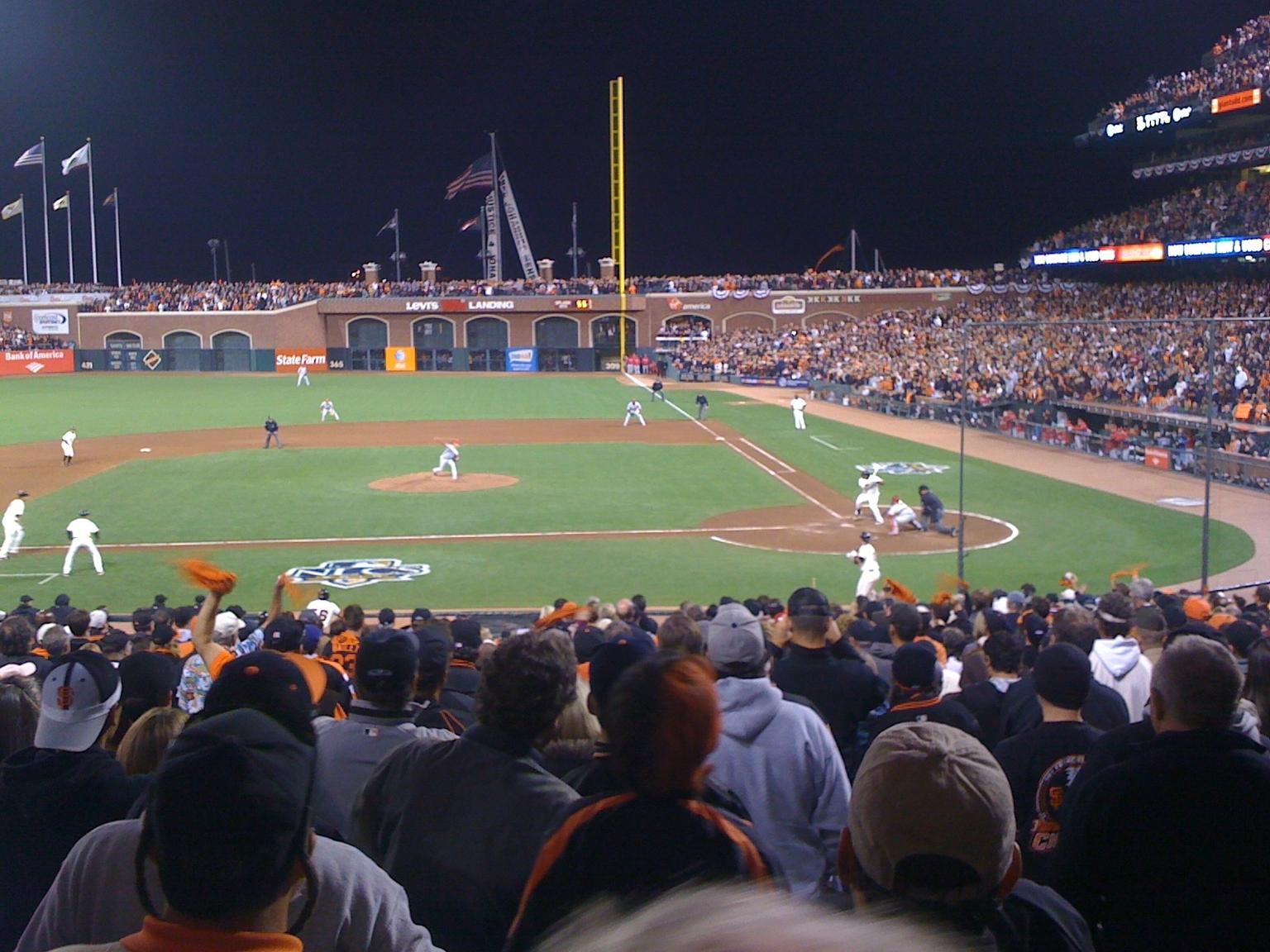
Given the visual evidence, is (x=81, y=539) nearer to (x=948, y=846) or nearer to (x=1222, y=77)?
(x=948, y=846)

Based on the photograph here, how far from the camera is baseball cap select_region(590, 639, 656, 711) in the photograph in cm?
479

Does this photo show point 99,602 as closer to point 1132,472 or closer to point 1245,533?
point 1245,533

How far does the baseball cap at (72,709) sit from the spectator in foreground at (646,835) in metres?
2.18

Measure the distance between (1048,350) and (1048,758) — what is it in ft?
114

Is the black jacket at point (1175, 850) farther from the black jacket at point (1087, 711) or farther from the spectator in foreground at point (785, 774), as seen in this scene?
the black jacket at point (1087, 711)

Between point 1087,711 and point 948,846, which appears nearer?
point 948,846

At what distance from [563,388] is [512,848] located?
62061mm

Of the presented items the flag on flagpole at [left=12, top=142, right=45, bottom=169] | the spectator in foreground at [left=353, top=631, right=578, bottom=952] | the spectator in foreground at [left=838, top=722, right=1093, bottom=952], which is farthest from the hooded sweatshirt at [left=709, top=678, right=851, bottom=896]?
the flag on flagpole at [left=12, top=142, right=45, bottom=169]

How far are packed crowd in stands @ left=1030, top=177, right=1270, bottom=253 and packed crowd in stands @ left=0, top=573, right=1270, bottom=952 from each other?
156 ft

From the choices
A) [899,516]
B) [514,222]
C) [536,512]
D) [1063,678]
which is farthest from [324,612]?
[514,222]

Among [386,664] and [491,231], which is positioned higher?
[491,231]

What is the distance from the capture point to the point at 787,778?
15.6ft

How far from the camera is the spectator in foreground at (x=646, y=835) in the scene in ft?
10.3

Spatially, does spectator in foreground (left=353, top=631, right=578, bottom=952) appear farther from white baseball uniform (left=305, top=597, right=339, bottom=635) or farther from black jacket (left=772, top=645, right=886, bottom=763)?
white baseball uniform (left=305, top=597, right=339, bottom=635)
